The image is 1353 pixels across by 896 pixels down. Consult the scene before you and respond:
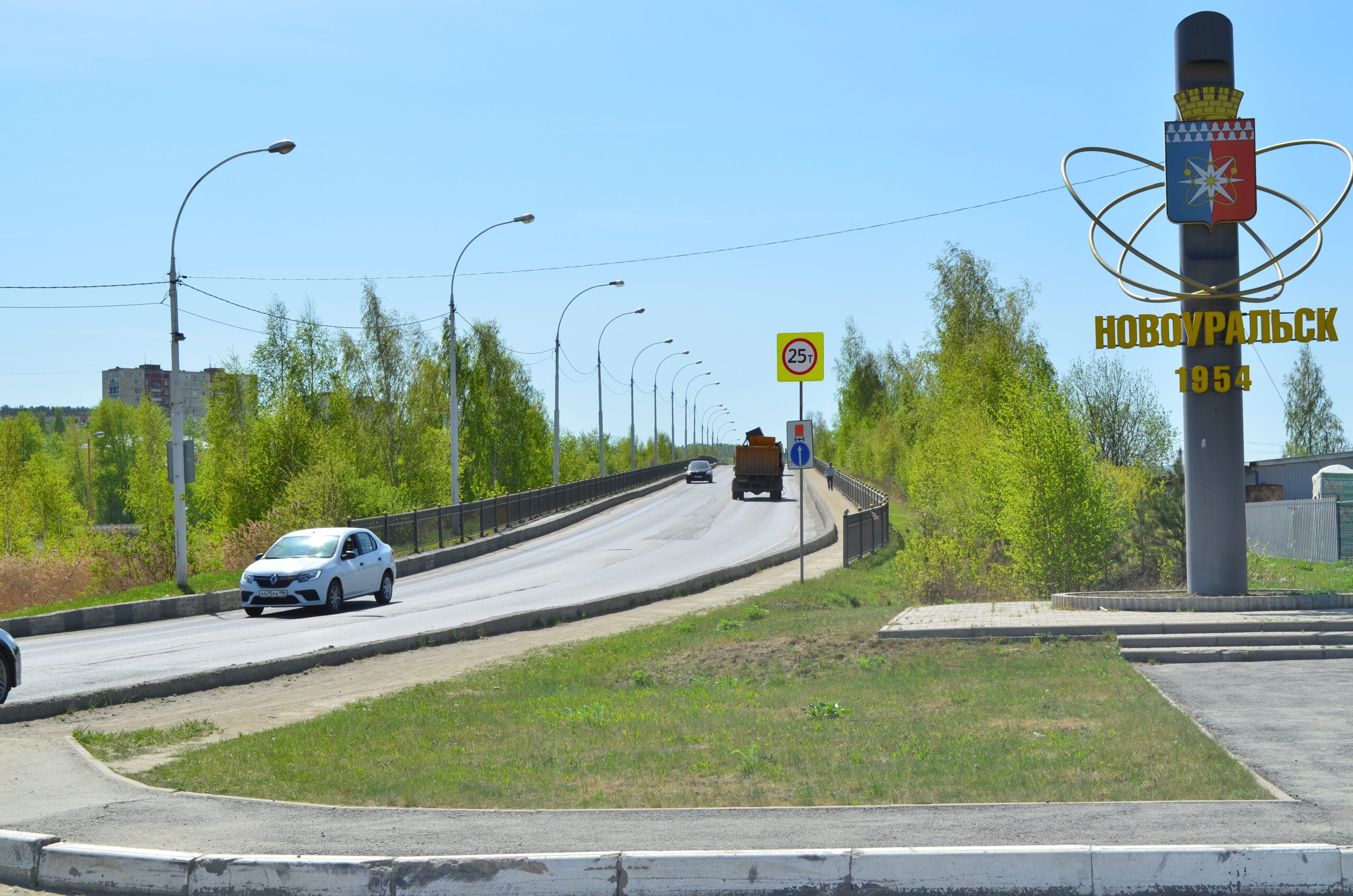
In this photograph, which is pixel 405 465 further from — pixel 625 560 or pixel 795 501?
pixel 625 560

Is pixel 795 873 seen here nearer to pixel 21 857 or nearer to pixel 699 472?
pixel 21 857

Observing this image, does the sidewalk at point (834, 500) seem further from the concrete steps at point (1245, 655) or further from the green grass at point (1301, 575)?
the concrete steps at point (1245, 655)

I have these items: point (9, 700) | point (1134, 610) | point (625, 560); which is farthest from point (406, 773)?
point (625, 560)

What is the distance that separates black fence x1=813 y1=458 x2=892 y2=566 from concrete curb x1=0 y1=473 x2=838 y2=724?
4.70 metres

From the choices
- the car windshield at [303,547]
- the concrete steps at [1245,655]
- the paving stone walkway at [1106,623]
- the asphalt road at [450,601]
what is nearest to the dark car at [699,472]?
the asphalt road at [450,601]

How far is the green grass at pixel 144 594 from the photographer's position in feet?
72.3

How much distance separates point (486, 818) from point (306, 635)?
13.2 m

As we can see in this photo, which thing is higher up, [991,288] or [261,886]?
[991,288]

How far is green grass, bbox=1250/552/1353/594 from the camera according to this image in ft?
65.2

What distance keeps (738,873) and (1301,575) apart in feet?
77.5

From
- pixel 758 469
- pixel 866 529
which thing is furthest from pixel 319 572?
pixel 758 469

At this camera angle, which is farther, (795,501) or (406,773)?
(795,501)

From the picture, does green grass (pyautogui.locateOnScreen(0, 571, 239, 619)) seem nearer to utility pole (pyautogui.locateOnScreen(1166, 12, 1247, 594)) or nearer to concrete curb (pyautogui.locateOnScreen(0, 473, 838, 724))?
concrete curb (pyautogui.locateOnScreen(0, 473, 838, 724))

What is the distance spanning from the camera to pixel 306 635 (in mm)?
18578
